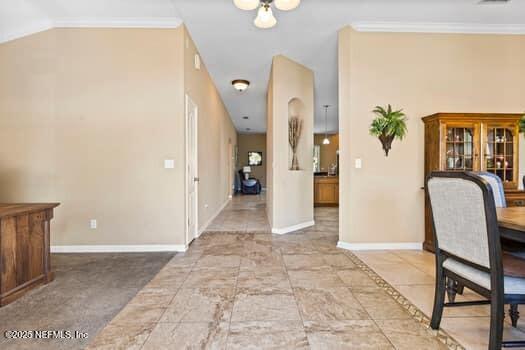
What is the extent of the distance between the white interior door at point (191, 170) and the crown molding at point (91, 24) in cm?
97

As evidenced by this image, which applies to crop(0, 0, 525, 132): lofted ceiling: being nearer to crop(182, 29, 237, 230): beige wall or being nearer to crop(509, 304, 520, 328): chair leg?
crop(182, 29, 237, 230): beige wall

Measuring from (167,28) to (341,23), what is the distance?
232cm

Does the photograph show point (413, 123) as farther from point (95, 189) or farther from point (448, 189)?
point (95, 189)

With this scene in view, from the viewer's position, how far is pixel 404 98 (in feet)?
13.4

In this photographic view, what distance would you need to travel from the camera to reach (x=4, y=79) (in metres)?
3.96

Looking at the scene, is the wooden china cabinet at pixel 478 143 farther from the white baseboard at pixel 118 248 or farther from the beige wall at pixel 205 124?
the white baseboard at pixel 118 248

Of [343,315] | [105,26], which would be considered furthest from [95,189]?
[343,315]

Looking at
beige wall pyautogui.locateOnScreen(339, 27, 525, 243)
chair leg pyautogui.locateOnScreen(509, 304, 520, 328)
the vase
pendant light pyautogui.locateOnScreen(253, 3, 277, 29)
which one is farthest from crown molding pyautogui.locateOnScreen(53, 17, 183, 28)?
chair leg pyautogui.locateOnScreen(509, 304, 520, 328)

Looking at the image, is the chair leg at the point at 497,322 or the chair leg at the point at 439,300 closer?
the chair leg at the point at 497,322

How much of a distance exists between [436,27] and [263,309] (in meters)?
4.23

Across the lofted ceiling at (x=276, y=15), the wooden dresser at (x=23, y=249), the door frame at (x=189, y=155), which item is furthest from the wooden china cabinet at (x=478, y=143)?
the wooden dresser at (x=23, y=249)

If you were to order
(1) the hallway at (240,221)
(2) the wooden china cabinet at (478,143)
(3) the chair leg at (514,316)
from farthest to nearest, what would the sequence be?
(1) the hallway at (240,221) → (2) the wooden china cabinet at (478,143) → (3) the chair leg at (514,316)

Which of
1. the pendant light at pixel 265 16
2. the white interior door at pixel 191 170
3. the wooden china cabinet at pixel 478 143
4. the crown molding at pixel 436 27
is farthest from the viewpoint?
the white interior door at pixel 191 170

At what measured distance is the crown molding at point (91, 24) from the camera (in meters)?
3.90
